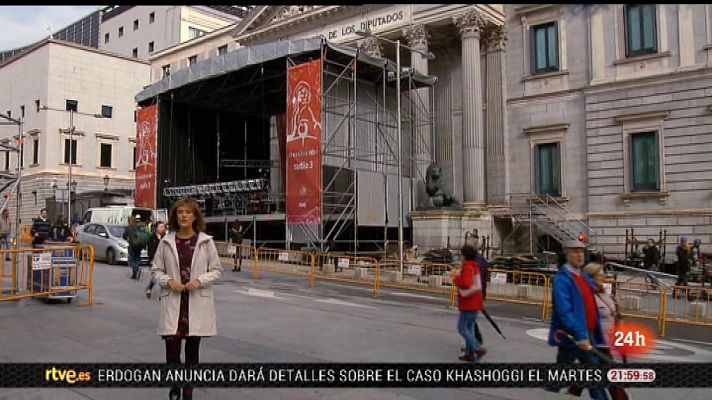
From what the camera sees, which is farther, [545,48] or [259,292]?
[545,48]

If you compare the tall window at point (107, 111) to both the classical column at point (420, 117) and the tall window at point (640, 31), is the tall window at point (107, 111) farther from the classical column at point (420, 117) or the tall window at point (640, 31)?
the tall window at point (640, 31)

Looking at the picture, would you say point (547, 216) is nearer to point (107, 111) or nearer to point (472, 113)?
point (472, 113)

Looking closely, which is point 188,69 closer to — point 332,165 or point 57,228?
point 332,165

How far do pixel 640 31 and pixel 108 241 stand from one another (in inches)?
985

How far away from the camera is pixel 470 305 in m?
7.71

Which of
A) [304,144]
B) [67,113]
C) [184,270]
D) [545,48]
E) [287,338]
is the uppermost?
[67,113]

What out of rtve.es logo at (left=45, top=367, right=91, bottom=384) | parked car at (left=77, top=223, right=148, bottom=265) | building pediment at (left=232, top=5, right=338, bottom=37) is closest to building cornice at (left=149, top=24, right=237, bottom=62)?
building pediment at (left=232, top=5, right=338, bottom=37)

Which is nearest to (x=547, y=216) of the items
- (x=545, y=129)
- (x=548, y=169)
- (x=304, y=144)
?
(x=548, y=169)

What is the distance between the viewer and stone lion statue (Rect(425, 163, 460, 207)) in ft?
94.9

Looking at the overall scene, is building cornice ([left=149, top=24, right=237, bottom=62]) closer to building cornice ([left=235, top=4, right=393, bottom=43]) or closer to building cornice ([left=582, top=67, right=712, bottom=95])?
building cornice ([left=235, top=4, right=393, bottom=43])

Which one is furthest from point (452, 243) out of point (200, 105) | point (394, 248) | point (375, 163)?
point (200, 105)

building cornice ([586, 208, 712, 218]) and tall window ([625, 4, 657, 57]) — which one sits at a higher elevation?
tall window ([625, 4, 657, 57])

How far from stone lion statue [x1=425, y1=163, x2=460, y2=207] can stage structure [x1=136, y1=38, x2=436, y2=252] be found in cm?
134

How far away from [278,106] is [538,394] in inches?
1287
